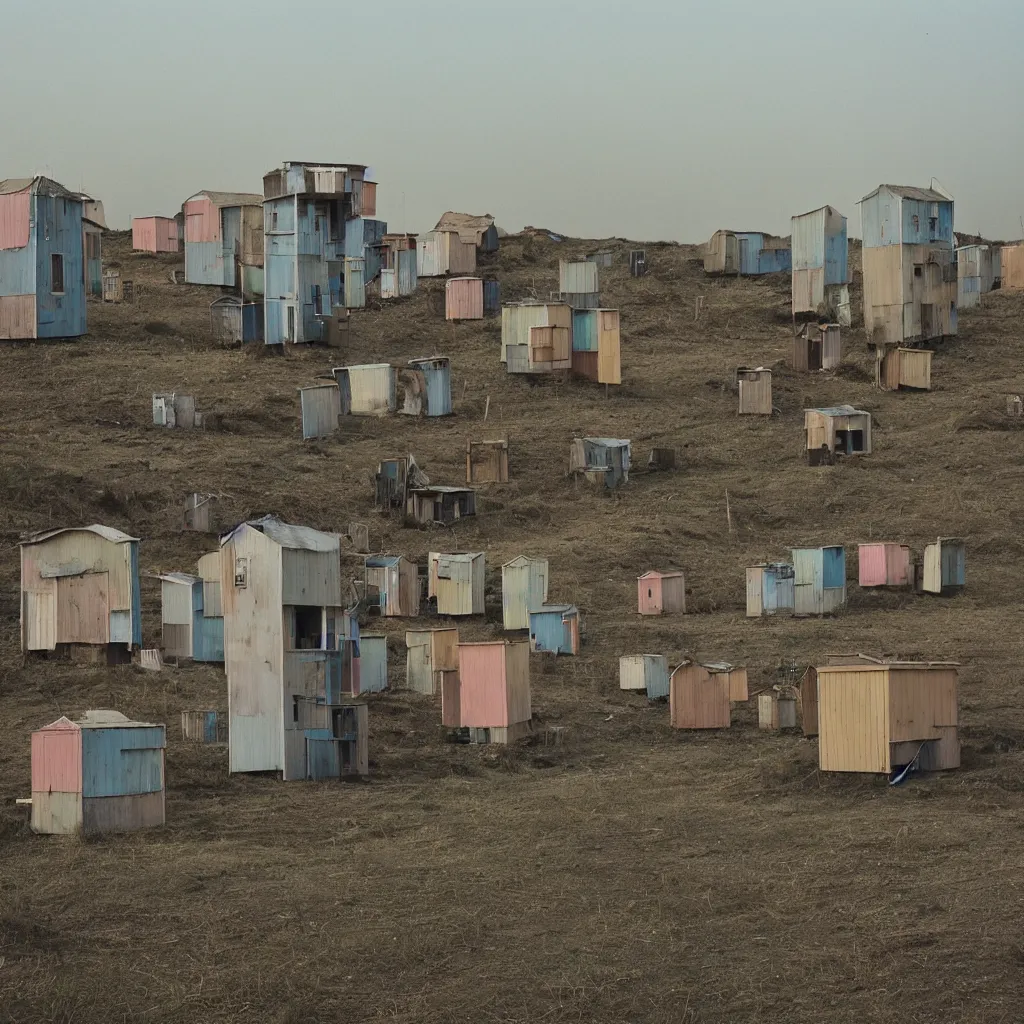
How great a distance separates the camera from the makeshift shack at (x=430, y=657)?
27.5 m

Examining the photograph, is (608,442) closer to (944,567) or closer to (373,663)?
(944,567)

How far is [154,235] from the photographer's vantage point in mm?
67875

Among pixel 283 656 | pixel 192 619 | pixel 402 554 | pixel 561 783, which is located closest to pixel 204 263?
pixel 402 554

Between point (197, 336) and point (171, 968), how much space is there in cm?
4047

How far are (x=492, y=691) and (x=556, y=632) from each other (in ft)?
20.9

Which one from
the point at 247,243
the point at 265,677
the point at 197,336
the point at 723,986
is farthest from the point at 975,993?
the point at 247,243

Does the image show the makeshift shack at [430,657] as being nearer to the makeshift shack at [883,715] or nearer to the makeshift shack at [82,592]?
the makeshift shack at [82,592]

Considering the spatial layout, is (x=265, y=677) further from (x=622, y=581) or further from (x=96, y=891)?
(x=622, y=581)

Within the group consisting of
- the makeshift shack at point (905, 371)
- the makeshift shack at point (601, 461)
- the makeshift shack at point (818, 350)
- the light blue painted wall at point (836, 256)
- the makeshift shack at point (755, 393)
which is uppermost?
the light blue painted wall at point (836, 256)

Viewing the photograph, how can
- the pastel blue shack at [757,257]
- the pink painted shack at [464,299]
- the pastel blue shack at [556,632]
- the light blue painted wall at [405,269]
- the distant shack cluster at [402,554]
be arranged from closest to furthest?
the distant shack cluster at [402,554] → the pastel blue shack at [556,632] → the pink painted shack at [464,299] → the light blue painted wall at [405,269] → the pastel blue shack at [757,257]

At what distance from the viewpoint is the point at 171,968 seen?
14531 millimetres

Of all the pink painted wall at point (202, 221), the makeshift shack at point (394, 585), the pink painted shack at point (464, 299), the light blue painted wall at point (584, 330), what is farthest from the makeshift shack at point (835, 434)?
the pink painted wall at point (202, 221)

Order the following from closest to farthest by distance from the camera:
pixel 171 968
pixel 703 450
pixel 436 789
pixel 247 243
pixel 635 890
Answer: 1. pixel 171 968
2. pixel 635 890
3. pixel 436 789
4. pixel 703 450
5. pixel 247 243

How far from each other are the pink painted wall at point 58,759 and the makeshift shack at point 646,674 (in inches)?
412
